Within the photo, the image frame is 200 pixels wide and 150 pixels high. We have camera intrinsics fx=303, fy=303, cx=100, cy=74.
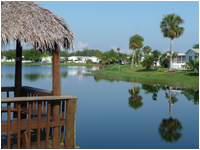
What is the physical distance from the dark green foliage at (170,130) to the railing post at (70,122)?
4055 millimetres

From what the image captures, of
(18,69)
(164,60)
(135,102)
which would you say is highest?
(164,60)

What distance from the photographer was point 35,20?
22.7 ft

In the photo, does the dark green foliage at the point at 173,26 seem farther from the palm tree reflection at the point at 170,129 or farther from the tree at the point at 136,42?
the palm tree reflection at the point at 170,129

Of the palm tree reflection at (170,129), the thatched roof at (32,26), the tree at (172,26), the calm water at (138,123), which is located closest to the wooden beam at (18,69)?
the thatched roof at (32,26)

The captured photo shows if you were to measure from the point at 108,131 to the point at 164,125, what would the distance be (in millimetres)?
2543

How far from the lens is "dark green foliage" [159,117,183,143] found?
10.4 meters

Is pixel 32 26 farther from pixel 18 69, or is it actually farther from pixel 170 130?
pixel 170 130

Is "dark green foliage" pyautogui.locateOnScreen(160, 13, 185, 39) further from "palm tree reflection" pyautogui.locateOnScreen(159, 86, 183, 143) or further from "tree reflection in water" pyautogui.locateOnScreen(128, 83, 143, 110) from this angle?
"palm tree reflection" pyautogui.locateOnScreen(159, 86, 183, 143)

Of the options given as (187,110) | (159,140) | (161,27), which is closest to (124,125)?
(159,140)

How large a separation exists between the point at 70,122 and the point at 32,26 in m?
2.45

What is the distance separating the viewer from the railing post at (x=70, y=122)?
727cm

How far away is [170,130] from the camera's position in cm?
1139

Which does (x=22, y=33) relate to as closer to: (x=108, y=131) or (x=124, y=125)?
(x=108, y=131)

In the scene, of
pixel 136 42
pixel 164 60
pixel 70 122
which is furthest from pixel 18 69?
pixel 136 42
